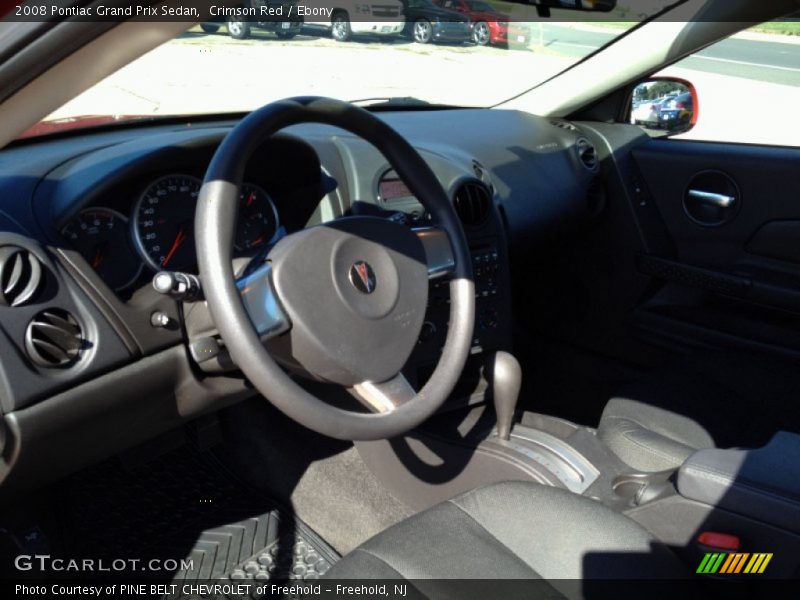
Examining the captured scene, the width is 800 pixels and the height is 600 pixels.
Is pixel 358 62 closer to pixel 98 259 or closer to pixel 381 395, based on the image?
pixel 98 259

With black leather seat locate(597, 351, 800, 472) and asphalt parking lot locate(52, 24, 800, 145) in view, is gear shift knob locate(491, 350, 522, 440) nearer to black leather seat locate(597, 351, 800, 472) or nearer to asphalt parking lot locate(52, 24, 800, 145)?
black leather seat locate(597, 351, 800, 472)

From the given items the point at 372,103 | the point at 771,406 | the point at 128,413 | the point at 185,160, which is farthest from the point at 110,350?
the point at 771,406

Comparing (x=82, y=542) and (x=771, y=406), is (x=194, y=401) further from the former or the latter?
(x=771, y=406)

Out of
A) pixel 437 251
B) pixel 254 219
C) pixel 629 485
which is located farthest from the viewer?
pixel 629 485

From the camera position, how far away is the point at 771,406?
7.84ft

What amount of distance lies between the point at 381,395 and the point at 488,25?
1600mm

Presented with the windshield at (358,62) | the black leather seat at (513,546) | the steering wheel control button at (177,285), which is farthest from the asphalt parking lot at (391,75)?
the black leather seat at (513,546)

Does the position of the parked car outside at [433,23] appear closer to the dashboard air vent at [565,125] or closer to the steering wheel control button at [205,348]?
the dashboard air vent at [565,125]

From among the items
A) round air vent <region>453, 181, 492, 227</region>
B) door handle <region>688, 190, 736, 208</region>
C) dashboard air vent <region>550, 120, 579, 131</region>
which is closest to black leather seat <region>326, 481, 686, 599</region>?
round air vent <region>453, 181, 492, 227</region>

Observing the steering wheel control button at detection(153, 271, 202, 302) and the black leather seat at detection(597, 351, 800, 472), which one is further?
the black leather seat at detection(597, 351, 800, 472)

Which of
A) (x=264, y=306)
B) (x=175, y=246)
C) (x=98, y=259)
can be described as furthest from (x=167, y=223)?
(x=264, y=306)

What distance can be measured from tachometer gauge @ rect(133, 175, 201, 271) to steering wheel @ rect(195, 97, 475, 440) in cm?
33

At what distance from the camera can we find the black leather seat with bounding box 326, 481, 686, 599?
158 centimetres

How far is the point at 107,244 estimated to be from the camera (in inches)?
67.4
